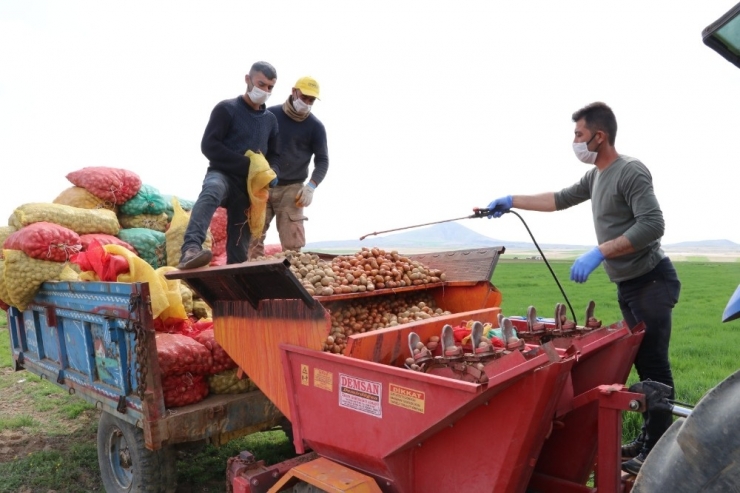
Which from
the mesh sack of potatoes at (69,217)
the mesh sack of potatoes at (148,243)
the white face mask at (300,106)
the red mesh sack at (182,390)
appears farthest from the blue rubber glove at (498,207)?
the mesh sack of potatoes at (69,217)

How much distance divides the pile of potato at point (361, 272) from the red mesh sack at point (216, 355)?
31.1 inches

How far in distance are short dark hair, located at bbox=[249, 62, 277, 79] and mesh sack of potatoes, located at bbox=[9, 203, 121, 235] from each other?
2.11 meters

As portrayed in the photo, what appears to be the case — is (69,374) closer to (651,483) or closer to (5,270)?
(5,270)

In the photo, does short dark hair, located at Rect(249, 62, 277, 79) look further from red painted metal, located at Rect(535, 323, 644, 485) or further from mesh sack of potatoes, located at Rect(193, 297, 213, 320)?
red painted metal, located at Rect(535, 323, 644, 485)

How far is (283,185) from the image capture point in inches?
245

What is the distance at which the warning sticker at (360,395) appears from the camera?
2.59m

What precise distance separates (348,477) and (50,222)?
3796 millimetres

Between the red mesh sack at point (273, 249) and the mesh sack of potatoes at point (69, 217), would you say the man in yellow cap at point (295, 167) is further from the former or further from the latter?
the mesh sack of potatoes at point (69, 217)

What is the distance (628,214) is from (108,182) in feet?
16.8

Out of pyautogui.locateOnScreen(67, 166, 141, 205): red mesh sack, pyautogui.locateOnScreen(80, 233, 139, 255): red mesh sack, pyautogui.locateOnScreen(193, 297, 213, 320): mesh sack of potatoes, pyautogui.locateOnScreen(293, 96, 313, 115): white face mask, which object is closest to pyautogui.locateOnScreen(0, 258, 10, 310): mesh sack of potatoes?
pyautogui.locateOnScreen(80, 233, 139, 255): red mesh sack

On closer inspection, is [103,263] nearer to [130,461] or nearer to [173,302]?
[173,302]

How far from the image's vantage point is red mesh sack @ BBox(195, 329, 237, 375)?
407 centimetres

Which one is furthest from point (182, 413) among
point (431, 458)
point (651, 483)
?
point (651, 483)

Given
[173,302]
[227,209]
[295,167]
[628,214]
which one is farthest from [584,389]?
[295,167]
